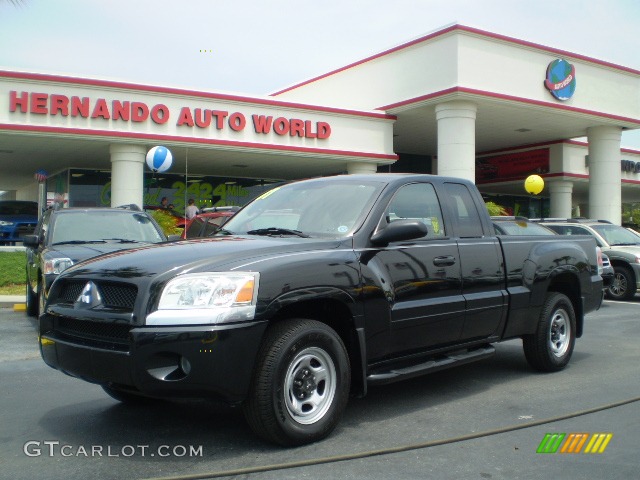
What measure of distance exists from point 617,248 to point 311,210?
1090 cm

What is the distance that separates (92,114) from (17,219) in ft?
24.6

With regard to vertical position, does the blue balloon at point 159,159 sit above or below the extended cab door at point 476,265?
above

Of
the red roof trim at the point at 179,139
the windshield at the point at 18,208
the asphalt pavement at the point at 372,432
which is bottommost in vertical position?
the asphalt pavement at the point at 372,432

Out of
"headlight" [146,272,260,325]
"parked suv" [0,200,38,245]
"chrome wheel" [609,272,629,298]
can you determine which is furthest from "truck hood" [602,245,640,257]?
"parked suv" [0,200,38,245]

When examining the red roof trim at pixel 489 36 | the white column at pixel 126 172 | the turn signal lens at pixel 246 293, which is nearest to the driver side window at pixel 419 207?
the turn signal lens at pixel 246 293

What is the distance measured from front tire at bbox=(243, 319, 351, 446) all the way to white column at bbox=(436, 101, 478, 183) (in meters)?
18.5

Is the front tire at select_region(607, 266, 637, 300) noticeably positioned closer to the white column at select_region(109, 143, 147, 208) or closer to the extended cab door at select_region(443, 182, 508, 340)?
the extended cab door at select_region(443, 182, 508, 340)

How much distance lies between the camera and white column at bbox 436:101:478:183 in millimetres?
22344

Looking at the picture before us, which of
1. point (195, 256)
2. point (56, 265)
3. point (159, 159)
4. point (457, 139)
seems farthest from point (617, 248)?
point (195, 256)

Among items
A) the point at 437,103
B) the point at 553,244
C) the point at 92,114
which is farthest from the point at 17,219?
the point at 553,244

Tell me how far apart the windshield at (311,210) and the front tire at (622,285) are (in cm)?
1034

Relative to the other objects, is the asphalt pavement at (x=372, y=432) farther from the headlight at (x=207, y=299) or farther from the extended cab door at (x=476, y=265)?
the headlight at (x=207, y=299)

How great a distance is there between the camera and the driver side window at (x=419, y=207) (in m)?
5.46

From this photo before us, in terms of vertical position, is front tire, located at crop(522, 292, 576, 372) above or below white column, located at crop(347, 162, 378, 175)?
below
